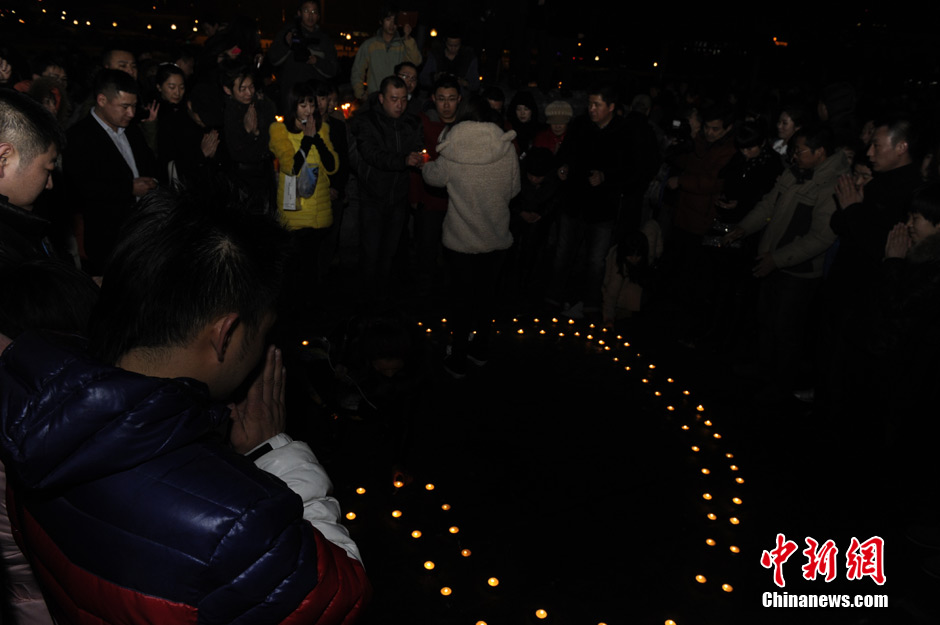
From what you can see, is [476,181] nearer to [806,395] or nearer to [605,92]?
[605,92]

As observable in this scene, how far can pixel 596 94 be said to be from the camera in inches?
244

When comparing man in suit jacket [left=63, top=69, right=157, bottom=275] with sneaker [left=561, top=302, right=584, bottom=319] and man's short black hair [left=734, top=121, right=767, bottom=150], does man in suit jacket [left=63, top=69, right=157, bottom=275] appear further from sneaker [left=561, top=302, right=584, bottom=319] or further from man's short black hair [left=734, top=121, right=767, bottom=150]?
→ man's short black hair [left=734, top=121, right=767, bottom=150]

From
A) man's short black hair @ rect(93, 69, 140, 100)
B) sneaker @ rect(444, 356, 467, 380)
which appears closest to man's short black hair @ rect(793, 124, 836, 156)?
sneaker @ rect(444, 356, 467, 380)

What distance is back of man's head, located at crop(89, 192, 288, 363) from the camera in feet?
4.64

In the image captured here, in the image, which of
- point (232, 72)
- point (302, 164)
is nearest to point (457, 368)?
point (302, 164)

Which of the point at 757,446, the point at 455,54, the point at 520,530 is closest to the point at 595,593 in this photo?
the point at 520,530

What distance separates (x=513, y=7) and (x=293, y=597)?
12511 millimetres

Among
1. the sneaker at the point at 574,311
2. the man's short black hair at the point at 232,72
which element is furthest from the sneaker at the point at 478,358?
the man's short black hair at the point at 232,72

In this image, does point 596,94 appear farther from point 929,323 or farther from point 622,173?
point 929,323

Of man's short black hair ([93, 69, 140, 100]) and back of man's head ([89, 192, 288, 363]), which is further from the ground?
man's short black hair ([93, 69, 140, 100])

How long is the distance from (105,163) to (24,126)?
209 cm

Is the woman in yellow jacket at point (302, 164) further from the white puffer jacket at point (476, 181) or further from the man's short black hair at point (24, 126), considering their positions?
the man's short black hair at point (24, 126)

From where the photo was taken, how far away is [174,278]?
1.41m

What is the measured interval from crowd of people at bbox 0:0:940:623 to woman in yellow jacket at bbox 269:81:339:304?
0.09ft
